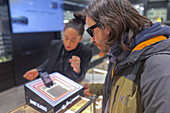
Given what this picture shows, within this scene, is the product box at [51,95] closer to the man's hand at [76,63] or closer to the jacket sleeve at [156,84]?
the man's hand at [76,63]

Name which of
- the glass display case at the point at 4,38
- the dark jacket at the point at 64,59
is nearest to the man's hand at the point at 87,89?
the dark jacket at the point at 64,59

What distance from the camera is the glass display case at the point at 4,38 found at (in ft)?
11.0

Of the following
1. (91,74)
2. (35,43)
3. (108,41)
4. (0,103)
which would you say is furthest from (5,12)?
(108,41)

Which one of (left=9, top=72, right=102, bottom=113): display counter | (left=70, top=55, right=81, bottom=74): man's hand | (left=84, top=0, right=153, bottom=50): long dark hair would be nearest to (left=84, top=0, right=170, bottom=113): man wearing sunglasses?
(left=84, top=0, right=153, bottom=50): long dark hair

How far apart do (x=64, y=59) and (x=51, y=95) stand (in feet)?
2.19

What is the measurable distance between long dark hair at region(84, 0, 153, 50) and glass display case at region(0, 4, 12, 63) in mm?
3473

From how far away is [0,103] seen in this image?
3.06 m

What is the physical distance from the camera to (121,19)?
676 millimetres

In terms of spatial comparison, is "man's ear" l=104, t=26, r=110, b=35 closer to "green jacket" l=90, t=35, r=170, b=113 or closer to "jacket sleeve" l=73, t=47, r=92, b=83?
"green jacket" l=90, t=35, r=170, b=113

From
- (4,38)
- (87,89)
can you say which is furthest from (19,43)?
(87,89)

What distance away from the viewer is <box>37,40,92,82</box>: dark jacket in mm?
1408

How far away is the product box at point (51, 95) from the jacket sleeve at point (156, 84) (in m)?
0.53

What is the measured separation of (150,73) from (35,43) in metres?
4.17

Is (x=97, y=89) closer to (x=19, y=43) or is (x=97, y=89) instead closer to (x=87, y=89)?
(x=87, y=89)
